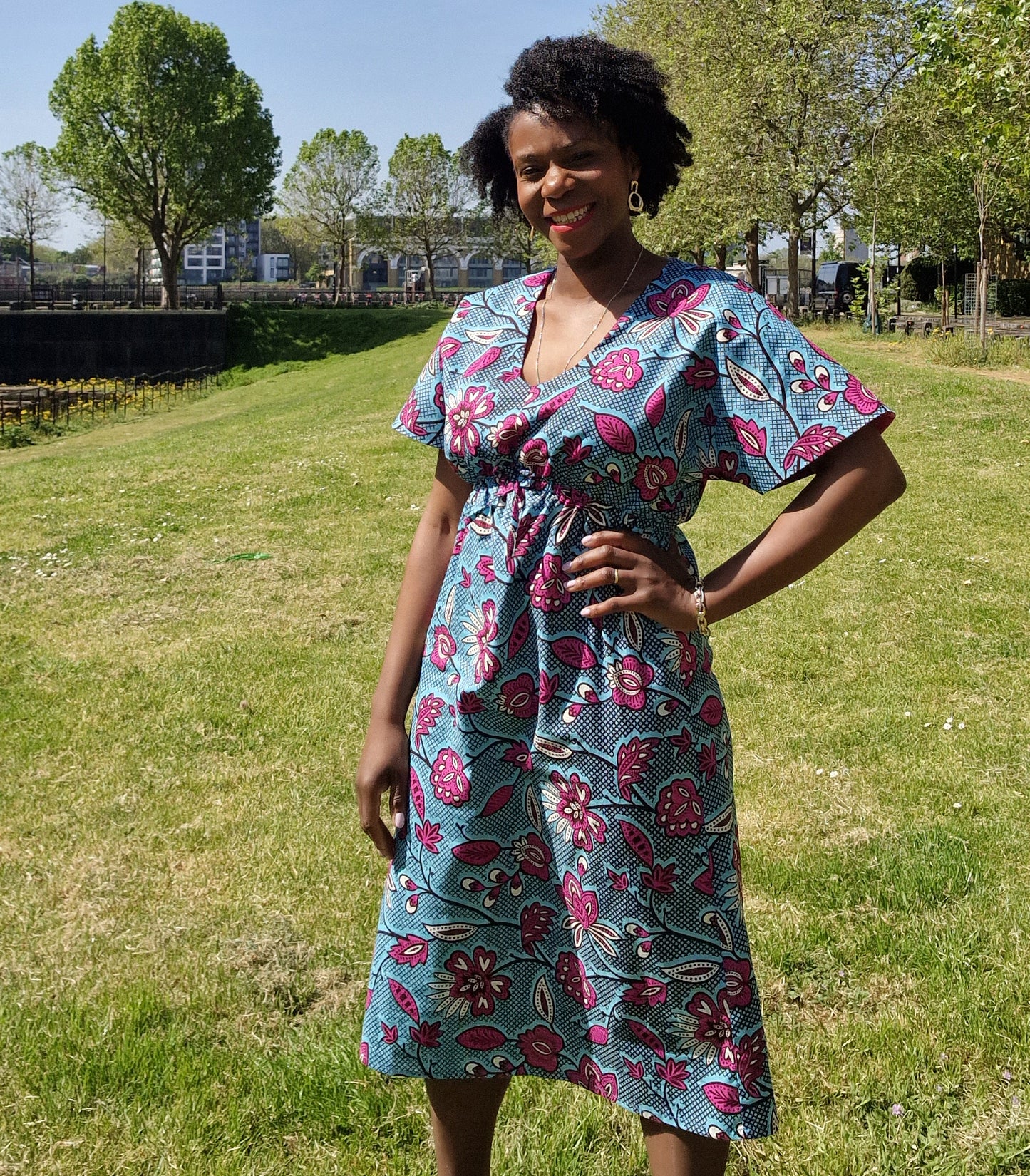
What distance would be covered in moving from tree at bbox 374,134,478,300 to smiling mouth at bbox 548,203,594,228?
6636cm

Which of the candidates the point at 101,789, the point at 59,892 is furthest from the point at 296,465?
the point at 59,892

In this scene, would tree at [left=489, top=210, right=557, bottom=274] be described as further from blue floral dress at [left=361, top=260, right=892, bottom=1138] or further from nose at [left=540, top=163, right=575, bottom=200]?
blue floral dress at [left=361, top=260, right=892, bottom=1138]

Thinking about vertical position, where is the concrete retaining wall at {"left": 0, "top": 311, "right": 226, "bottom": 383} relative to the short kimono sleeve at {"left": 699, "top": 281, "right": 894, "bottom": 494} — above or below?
above

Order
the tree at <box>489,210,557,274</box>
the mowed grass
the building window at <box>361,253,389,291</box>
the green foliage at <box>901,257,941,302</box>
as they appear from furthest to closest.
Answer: the building window at <box>361,253,389,291</box> < the tree at <box>489,210,557,274</box> < the green foliage at <box>901,257,941,302</box> < the mowed grass

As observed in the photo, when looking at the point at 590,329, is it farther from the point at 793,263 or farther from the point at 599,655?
the point at 793,263

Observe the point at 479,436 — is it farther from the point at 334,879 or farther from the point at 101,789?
the point at 101,789

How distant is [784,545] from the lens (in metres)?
2.05

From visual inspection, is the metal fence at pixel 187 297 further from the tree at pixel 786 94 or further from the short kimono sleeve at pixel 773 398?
the short kimono sleeve at pixel 773 398

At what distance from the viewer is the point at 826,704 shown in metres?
6.08

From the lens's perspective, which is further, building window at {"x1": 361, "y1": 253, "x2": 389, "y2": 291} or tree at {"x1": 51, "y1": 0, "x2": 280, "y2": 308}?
building window at {"x1": 361, "y1": 253, "x2": 389, "y2": 291}

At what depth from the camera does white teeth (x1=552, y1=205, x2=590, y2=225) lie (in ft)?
7.18

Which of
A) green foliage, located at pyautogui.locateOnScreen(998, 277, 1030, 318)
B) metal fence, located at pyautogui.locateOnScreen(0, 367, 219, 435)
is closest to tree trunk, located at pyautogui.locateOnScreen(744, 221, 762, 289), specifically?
green foliage, located at pyautogui.locateOnScreen(998, 277, 1030, 318)

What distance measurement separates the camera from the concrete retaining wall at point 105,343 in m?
45.0

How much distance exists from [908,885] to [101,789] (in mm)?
3389
